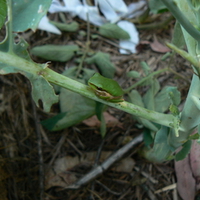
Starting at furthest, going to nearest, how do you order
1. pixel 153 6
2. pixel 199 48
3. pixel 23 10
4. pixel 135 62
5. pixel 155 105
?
pixel 135 62
pixel 155 105
pixel 153 6
pixel 23 10
pixel 199 48

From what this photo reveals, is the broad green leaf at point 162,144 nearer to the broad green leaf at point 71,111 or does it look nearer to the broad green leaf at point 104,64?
the broad green leaf at point 71,111

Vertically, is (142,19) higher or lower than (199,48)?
lower

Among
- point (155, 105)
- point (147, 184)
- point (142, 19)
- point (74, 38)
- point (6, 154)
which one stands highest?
point (142, 19)

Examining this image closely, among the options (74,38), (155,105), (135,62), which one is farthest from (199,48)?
(74,38)

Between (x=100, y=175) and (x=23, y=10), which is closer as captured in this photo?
(x=23, y=10)

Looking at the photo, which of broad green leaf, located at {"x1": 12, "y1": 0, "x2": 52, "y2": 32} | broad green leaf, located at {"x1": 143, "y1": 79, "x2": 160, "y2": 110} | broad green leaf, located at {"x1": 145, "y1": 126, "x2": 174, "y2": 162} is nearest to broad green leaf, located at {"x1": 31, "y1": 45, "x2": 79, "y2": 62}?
broad green leaf, located at {"x1": 143, "y1": 79, "x2": 160, "y2": 110}

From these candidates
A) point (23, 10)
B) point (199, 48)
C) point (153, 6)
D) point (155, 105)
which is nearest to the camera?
point (199, 48)

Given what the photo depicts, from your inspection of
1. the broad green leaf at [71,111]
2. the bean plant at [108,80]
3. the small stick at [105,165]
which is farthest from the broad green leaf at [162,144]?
the broad green leaf at [71,111]

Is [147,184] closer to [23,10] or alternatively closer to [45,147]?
[45,147]
